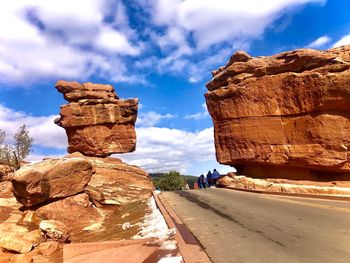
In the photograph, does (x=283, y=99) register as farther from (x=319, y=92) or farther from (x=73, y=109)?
(x=73, y=109)

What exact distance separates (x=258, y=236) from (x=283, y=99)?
1689cm

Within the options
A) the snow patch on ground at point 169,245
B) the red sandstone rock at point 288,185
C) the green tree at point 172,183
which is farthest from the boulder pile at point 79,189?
the green tree at point 172,183

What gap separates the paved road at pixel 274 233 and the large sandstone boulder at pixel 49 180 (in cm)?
786

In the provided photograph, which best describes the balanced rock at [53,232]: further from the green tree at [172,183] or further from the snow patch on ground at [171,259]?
the green tree at [172,183]

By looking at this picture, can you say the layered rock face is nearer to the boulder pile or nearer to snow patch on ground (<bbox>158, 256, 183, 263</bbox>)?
the boulder pile

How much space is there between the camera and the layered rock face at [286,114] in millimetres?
20141

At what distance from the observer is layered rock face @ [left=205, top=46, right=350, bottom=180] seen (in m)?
20.1

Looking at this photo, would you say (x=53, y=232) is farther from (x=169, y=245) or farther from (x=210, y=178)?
(x=210, y=178)

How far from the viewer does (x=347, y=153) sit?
19656mm

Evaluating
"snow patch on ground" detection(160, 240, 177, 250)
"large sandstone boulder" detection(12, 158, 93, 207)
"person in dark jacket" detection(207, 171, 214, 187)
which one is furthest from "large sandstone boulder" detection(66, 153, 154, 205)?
"snow patch on ground" detection(160, 240, 177, 250)

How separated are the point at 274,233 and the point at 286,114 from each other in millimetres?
16067

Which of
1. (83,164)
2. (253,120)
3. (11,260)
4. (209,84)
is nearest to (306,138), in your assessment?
(253,120)

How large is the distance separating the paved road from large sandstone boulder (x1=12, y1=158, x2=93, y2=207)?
7.86 metres

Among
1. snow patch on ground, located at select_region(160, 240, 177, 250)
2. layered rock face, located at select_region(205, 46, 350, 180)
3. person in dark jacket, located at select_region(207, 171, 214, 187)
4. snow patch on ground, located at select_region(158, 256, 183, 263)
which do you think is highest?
layered rock face, located at select_region(205, 46, 350, 180)
